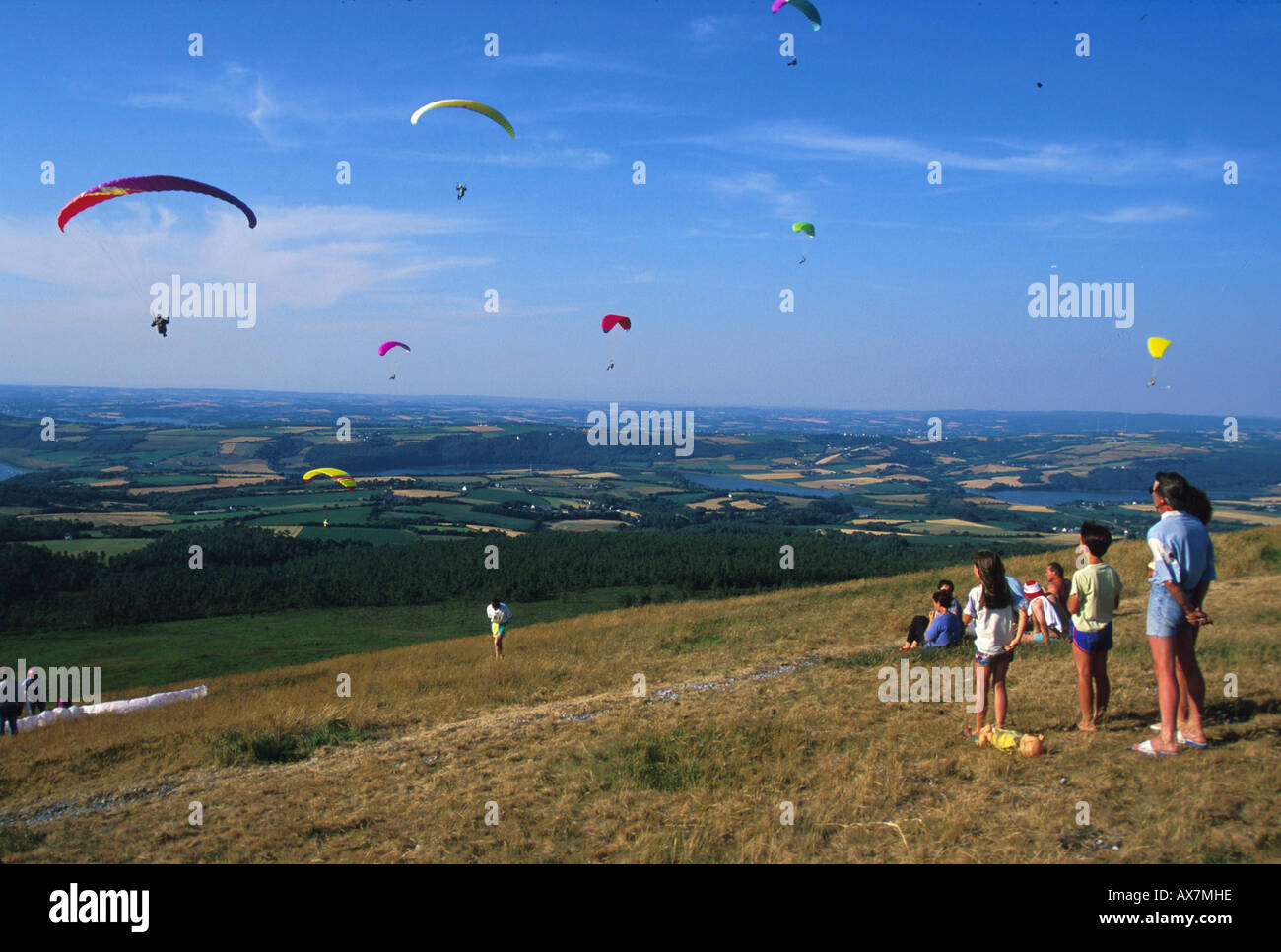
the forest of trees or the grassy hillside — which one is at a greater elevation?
the grassy hillside

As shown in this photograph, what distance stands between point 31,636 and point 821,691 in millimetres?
45403

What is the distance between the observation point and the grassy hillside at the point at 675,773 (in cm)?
581

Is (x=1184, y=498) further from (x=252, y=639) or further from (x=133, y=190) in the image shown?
(x=252, y=639)

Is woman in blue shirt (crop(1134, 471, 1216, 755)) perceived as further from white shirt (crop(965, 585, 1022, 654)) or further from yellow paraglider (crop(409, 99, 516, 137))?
yellow paraglider (crop(409, 99, 516, 137))

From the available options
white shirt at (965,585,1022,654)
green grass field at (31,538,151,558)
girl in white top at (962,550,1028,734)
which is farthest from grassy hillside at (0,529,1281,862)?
green grass field at (31,538,151,558)

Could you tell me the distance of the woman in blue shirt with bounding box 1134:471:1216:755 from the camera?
245 inches

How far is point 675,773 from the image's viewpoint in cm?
762

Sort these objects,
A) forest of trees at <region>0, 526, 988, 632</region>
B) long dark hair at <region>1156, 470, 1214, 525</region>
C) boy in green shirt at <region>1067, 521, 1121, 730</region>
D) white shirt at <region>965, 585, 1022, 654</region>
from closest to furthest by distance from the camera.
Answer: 1. long dark hair at <region>1156, 470, 1214, 525</region>
2. boy in green shirt at <region>1067, 521, 1121, 730</region>
3. white shirt at <region>965, 585, 1022, 654</region>
4. forest of trees at <region>0, 526, 988, 632</region>

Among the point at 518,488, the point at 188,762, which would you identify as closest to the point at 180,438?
the point at 518,488

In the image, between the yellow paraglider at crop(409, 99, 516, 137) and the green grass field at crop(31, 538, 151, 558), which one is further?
the green grass field at crop(31, 538, 151, 558)

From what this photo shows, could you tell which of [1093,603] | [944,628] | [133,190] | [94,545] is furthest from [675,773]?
[94,545]

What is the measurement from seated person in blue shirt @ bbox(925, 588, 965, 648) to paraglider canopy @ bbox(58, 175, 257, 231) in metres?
19.8

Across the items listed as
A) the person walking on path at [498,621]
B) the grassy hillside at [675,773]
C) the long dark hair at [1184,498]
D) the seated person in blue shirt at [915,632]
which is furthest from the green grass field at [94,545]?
the long dark hair at [1184,498]
